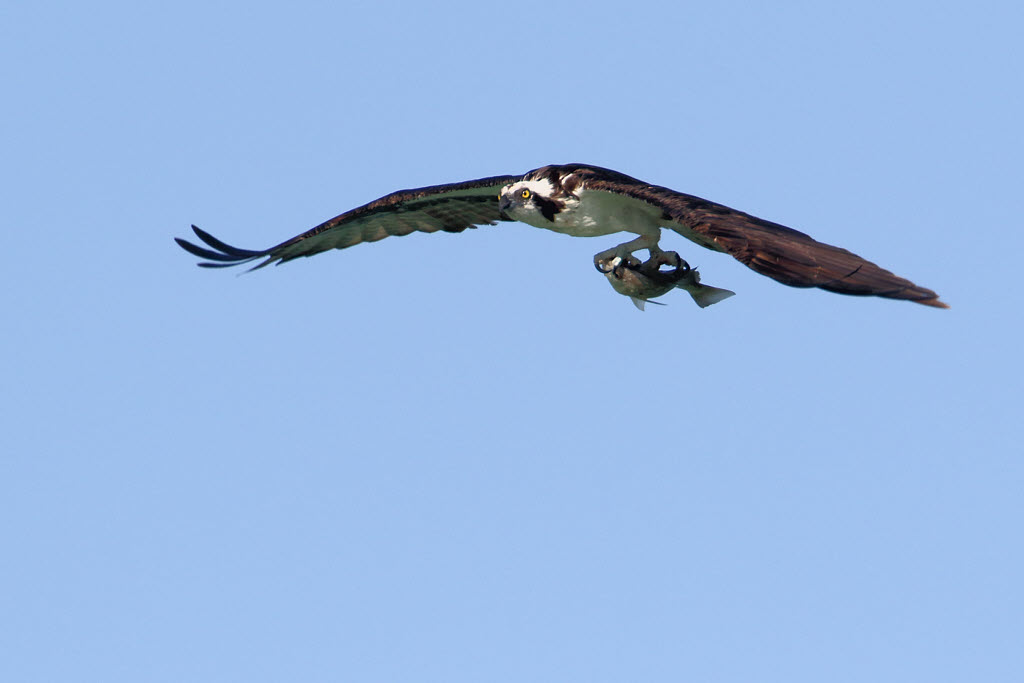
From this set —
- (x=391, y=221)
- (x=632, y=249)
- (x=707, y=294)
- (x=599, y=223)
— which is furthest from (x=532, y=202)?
(x=391, y=221)

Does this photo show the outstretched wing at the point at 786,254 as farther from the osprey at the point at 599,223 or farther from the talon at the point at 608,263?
the talon at the point at 608,263

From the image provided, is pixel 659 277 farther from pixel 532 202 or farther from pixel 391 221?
pixel 391 221

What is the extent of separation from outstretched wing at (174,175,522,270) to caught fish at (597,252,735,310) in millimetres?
2806

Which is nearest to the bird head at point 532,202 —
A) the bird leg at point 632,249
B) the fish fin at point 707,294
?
the bird leg at point 632,249

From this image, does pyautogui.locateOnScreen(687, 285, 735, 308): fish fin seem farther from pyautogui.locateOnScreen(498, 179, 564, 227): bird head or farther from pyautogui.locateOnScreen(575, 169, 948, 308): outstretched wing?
pyautogui.locateOnScreen(575, 169, 948, 308): outstretched wing

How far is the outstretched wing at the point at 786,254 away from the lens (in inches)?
505

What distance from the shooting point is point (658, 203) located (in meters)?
16.5

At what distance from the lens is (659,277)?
60.9ft

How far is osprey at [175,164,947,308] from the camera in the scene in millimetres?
13461

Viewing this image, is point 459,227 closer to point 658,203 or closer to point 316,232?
point 316,232

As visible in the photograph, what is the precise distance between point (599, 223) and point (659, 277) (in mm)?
1094

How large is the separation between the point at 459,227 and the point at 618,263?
14.2 feet

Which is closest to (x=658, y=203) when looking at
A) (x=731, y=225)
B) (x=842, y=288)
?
(x=731, y=225)

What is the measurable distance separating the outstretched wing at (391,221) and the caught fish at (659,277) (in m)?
2.81
